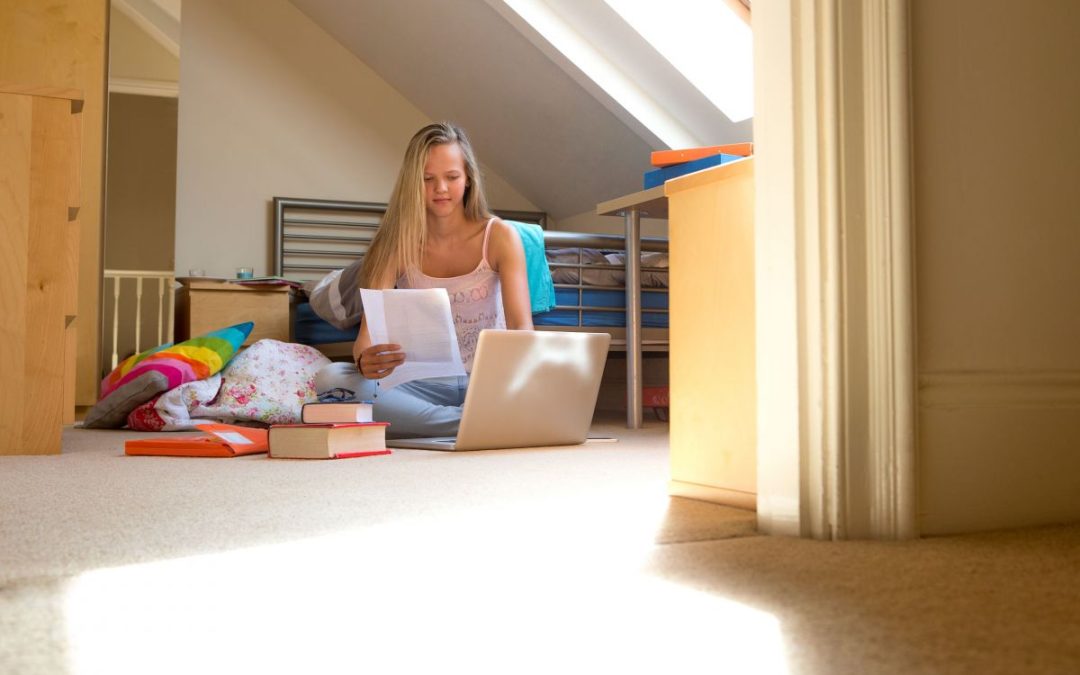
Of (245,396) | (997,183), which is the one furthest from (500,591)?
(245,396)

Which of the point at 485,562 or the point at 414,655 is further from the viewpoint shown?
the point at 485,562

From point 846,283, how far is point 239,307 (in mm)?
3100

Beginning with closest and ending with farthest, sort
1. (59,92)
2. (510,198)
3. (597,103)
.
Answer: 1. (59,92)
2. (597,103)
3. (510,198)

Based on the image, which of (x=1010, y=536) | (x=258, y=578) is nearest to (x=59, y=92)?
(x=258, y=578)

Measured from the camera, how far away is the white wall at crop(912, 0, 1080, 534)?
1.07m

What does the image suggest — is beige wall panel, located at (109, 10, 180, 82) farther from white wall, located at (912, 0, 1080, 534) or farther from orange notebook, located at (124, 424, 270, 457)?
white wall, located at (912, 0, 1080, 534)

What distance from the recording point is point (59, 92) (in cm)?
208

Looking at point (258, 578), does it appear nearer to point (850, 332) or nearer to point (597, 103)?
point (850, 332)

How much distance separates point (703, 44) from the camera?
11.8 ft

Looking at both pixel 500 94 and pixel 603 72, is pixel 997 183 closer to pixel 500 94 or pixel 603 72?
pixel 603 72

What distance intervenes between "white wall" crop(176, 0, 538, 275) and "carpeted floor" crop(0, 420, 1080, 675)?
12.3 ft

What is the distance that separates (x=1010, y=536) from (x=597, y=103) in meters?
3.20

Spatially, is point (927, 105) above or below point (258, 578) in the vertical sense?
above

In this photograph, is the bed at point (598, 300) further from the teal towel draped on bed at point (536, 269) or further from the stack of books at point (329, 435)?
the stack of books at point (329, 435)
